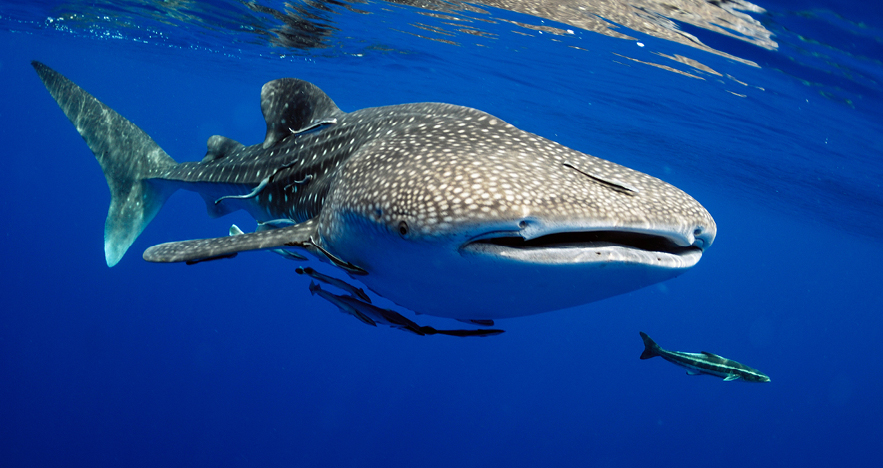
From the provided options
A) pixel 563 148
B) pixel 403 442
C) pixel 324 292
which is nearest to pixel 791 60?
pixel 563 148

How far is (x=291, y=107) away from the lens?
4.71 m

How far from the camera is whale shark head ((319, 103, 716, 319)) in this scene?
76.5 inches

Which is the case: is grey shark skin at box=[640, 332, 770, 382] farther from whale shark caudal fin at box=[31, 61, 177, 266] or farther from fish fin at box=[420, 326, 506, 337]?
whale shark caudal fin at box=[31, 61, 177, 266]

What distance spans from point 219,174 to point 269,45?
48.2 feet

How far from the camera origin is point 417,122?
11.5 feet

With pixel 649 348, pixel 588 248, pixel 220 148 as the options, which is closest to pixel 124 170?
pixel 220 148

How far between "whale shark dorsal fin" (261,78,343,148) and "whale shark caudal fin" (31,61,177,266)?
192cm

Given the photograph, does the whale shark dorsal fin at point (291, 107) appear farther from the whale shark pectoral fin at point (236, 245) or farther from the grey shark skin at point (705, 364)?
the grey shark skin at point (705, 364)

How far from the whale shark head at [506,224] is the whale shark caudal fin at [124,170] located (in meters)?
4.13

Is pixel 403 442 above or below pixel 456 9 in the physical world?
below

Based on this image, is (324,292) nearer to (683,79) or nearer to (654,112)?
(683,79)

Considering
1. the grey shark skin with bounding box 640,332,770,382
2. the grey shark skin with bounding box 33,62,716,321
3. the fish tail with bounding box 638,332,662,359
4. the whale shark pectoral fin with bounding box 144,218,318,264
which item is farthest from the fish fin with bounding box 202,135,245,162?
the fish tail with bounding box 638,332,662,359

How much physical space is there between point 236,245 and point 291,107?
2121 mm

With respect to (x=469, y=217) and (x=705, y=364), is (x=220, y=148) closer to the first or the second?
(x=469, y=217)
